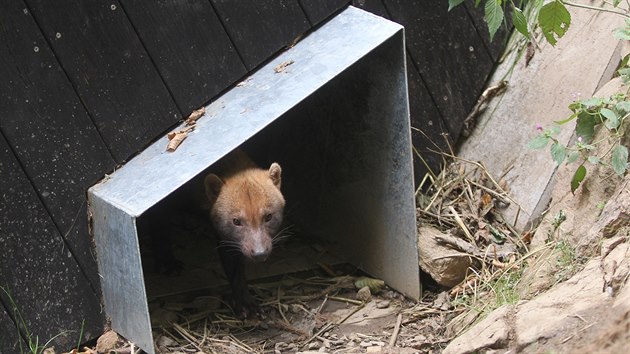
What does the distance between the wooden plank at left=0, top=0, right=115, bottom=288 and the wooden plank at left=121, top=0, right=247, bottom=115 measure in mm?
535

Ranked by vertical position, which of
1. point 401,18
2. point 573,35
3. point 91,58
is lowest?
point 573,35

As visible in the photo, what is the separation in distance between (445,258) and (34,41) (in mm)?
2738

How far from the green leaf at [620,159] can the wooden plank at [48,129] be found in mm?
2763

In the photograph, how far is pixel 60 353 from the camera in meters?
Result: 5.32

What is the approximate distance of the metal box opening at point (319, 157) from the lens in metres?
5.05

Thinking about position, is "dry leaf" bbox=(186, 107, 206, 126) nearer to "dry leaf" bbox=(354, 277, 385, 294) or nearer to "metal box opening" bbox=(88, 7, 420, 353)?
"metal box opening" bbox=(88, 7, 420, 353)

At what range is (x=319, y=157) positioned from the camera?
21.9 ft

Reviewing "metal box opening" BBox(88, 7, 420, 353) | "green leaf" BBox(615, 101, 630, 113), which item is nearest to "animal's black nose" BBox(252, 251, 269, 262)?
"metal box opening" BBox(88, 7, 420, 353)

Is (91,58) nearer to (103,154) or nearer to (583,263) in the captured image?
(103,154)

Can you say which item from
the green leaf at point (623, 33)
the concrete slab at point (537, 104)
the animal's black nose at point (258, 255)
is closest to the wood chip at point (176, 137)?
the animal's black nose at point (258, 255)

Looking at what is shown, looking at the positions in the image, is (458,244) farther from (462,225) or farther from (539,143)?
(539,143)

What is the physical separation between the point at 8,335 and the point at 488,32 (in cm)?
369

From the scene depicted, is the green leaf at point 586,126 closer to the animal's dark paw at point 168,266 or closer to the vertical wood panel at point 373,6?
the vertical wood panel at point 373,6

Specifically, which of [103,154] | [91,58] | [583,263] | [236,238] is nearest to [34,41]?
[91,58]
